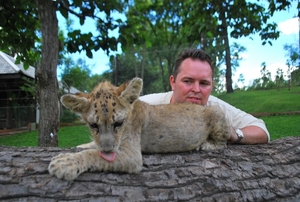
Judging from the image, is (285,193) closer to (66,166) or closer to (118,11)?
(66,166)

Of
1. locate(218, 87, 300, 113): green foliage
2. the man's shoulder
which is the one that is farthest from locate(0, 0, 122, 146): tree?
locate(218, 87, 300, 113): green foliage

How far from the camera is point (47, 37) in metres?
5.52

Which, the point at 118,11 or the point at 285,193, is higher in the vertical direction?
the point at 118,11

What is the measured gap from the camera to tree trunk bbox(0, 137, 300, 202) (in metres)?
2.72

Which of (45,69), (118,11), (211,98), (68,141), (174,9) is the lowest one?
(68,141)

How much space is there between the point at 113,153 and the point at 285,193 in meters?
2.15

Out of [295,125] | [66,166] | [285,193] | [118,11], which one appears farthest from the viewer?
[295,125]

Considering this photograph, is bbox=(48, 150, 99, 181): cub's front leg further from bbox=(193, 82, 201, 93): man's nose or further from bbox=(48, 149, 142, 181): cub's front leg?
bbox=(193, 82, 201, 93): man's nose

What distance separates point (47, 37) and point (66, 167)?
137 inches

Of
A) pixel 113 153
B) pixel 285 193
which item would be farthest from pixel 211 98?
pixel 113 153

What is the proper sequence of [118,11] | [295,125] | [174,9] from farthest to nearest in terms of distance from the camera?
[174,9]
[295,125]
[118,11]

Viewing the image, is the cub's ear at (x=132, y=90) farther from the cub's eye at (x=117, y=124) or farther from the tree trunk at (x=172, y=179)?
the tree trunk at (x=172, y=179)

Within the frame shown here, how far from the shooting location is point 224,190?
3.15 m

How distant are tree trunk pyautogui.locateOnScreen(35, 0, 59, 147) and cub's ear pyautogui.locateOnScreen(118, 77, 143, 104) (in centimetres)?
265
